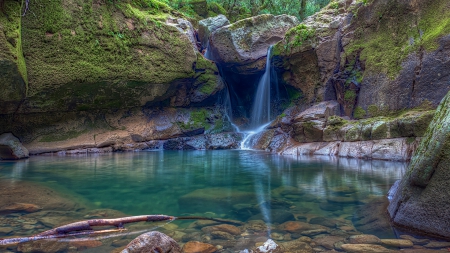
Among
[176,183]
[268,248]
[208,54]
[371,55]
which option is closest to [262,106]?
[208,54]

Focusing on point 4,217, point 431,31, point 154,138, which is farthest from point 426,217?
point 154,138

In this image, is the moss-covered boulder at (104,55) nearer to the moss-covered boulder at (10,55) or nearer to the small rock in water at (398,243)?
the moss-covered boulder at (10,55)

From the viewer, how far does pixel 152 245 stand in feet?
7.07

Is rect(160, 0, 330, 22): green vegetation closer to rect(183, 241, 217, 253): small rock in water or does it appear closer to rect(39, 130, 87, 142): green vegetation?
rect(39, 130, 87, 142): green vegetation

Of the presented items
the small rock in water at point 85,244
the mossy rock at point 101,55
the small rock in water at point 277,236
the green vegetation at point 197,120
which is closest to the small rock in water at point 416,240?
the small rock in water at point 277,236

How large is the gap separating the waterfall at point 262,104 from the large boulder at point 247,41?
86cm

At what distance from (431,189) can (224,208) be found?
2.37 metres

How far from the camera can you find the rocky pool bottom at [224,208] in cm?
267

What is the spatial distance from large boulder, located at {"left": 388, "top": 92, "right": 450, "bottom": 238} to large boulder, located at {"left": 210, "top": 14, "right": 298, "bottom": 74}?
48.6 ft

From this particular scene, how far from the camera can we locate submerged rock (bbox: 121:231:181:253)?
2100 mm

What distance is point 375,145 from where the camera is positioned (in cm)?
970

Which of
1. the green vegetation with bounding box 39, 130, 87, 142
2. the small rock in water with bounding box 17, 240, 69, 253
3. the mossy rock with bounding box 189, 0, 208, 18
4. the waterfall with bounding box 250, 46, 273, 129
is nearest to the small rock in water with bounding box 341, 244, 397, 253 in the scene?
the small rock in water with bounding box 17, 240, 69, 253

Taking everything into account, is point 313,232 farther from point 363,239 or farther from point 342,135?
point 342,135

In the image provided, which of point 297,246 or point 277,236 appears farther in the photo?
point 277,236
